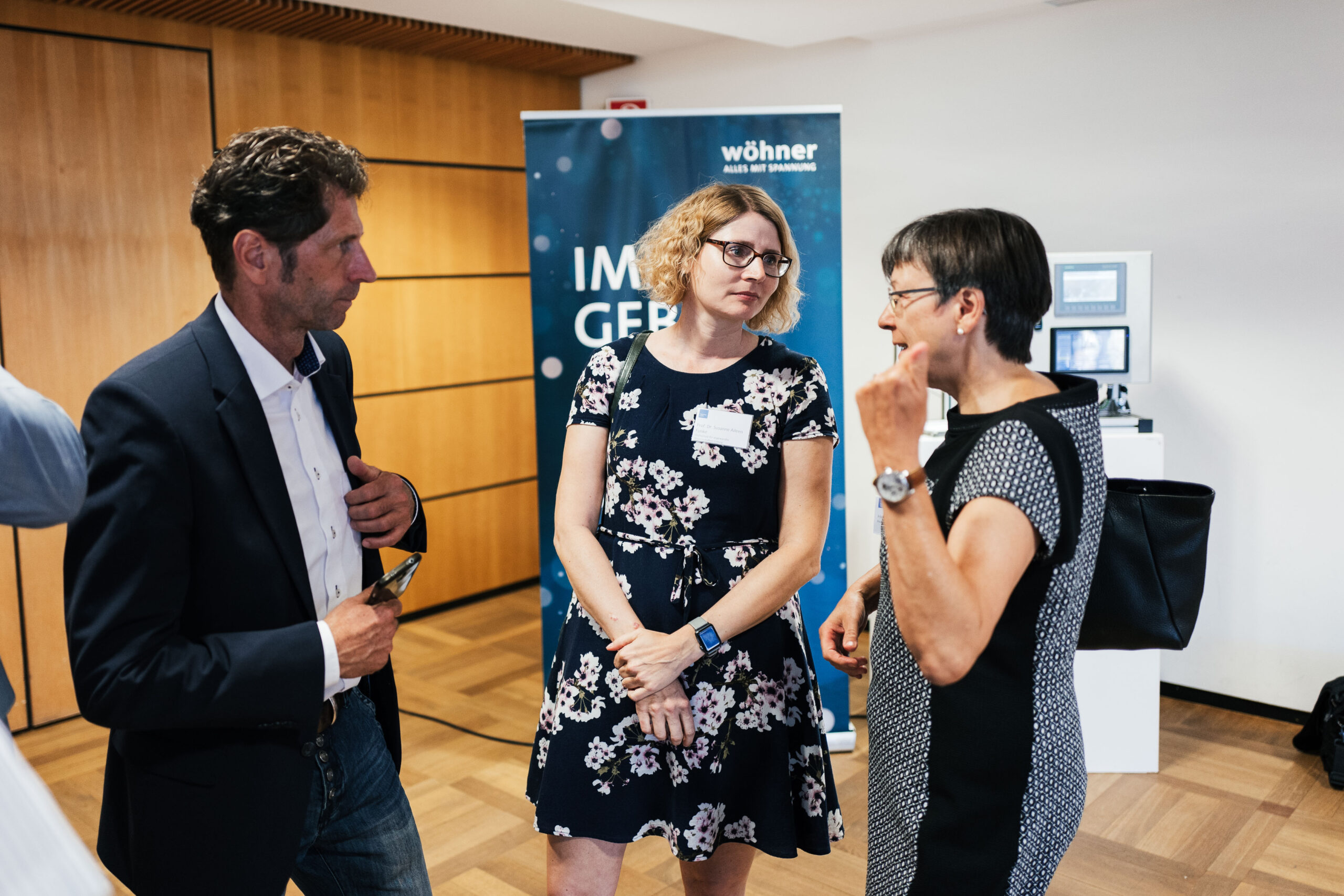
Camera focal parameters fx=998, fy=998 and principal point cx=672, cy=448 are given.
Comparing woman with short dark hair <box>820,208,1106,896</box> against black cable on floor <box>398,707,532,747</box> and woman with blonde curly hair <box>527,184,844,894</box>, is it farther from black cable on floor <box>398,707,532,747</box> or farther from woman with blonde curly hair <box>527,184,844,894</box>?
black cable on floor <box>398,707,532,747</box>

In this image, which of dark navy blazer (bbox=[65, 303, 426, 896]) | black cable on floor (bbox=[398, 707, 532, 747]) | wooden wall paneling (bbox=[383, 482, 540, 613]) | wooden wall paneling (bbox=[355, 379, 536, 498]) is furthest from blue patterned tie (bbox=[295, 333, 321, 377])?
wooden wall paneling (bbox=[383, 482, 540, 613])

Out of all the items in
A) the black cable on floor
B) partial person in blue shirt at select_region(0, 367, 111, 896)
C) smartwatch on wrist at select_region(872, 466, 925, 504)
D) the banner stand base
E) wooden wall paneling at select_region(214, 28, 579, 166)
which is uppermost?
wooden wall paneling at select_region(214, 28, 579, 166)

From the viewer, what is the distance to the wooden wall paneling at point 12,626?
11.9ft

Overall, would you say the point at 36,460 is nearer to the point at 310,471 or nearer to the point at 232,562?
the point at 232,562

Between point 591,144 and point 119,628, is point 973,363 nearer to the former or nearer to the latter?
point 119,628

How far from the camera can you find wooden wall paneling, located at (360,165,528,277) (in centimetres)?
471

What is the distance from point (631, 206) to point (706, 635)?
192 cm

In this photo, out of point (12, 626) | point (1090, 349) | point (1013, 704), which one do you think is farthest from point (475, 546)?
point (1013, 704)

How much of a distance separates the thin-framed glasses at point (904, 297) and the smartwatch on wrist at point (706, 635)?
0.67 m

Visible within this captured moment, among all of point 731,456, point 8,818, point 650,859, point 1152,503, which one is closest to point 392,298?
point 650,859

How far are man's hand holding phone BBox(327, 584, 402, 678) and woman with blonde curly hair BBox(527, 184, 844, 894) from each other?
1.79 ft

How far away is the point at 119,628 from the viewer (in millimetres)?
1108

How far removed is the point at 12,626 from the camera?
3.68m

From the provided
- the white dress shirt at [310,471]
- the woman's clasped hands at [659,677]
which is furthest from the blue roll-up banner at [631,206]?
the white dress shirt at [310,471]
